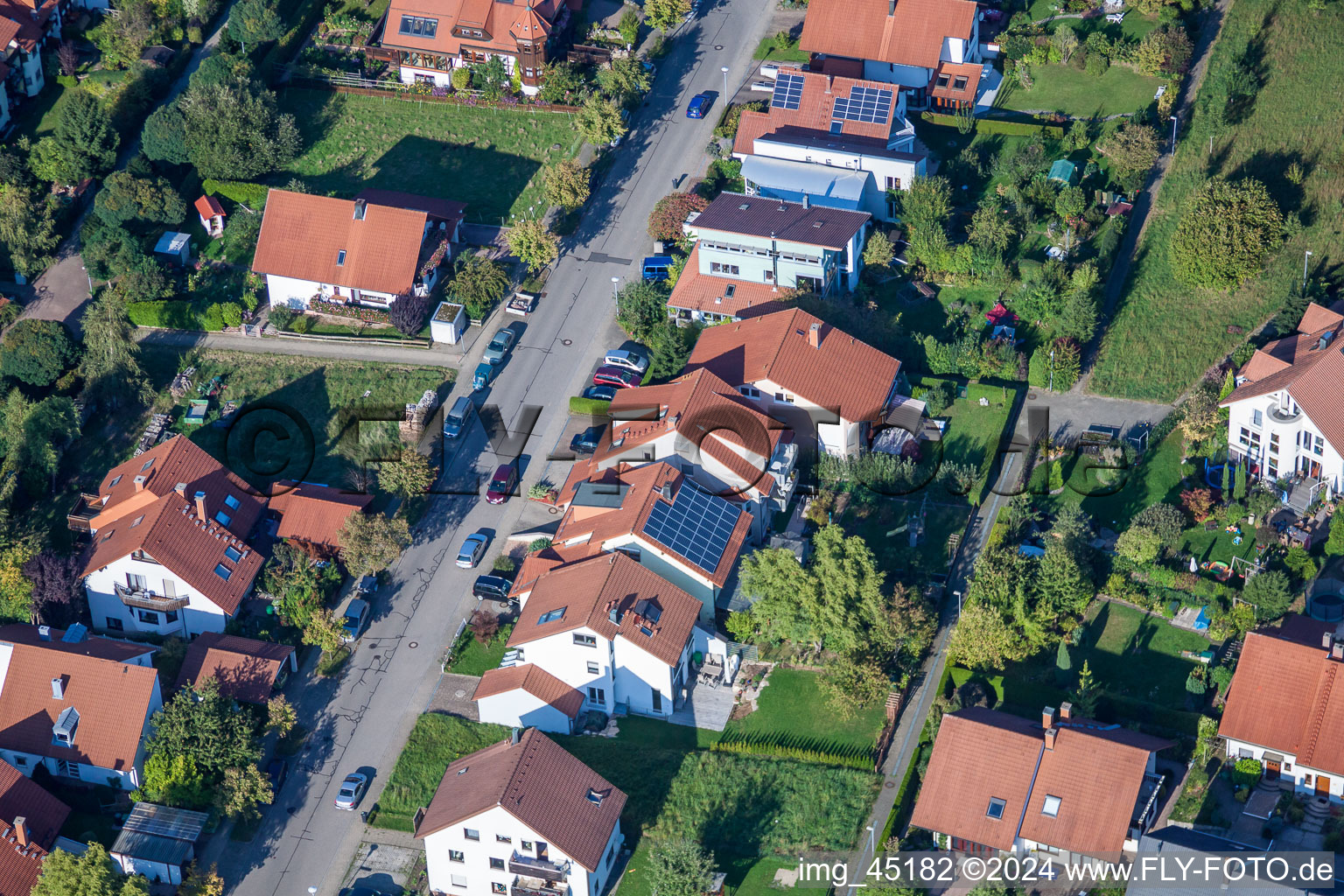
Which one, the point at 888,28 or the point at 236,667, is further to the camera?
the point at 888,28

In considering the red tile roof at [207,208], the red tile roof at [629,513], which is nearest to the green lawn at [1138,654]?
the red tile roof at [629,513]

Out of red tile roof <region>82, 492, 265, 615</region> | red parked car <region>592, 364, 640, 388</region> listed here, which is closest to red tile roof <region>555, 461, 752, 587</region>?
red parked car <region>592, 364, 640, 388</region>

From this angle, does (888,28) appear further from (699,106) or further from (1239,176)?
(1239,176)

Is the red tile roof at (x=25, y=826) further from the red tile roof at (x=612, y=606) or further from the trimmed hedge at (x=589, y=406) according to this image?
the trimmed hedge at (x=589, y=406)

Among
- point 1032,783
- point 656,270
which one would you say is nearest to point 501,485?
point 656,270

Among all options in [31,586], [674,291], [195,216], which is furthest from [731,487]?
[195,216]

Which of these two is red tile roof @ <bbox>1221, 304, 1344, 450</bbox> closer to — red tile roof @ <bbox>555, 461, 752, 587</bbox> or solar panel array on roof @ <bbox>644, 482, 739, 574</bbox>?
solar panel array on roof @ <bbox>644, 482, 739, 574</bbox>
